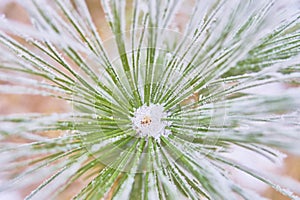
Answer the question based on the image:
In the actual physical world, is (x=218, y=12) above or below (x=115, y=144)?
above

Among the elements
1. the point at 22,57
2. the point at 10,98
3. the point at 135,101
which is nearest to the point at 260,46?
the point at 135,101

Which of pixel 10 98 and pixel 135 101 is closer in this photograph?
pixel 135 101

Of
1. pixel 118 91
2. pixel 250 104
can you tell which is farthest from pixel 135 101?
pixel 250 104

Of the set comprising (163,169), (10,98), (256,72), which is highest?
(10,98)

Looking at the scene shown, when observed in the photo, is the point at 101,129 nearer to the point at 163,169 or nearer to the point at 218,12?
the point at 163,169
